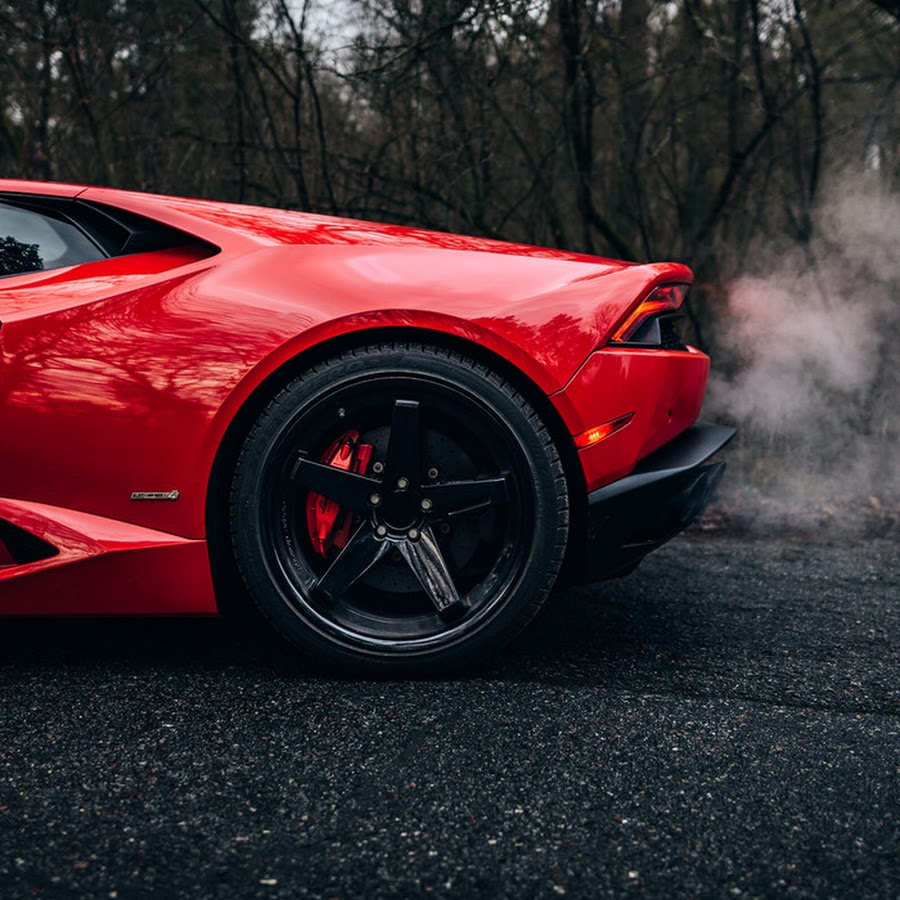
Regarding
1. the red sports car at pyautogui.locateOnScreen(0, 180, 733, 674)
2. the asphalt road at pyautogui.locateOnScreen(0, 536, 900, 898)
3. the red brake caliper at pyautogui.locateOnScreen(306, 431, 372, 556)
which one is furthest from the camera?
the red brake caliper at pyautogui.locateOnScreen(306, 431, 372, 556)

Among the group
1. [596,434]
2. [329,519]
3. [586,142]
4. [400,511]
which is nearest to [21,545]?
[329,519]

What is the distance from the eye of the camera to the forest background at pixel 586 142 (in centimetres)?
526

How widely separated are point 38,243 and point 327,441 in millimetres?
935

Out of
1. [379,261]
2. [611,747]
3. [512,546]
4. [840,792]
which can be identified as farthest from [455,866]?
[379,261]

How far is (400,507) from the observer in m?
2.23

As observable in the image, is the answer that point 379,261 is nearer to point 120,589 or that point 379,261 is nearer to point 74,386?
point 74,386

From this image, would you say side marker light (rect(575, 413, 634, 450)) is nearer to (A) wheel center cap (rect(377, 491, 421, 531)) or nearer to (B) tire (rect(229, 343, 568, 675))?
(B) tire (rect(229, 343, 568, 675))

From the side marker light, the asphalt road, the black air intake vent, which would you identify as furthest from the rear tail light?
the black air intake vent

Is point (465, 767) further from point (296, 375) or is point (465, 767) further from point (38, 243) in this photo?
point (38, 243)

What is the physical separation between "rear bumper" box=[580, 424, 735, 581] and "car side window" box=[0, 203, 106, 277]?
1.44 metres

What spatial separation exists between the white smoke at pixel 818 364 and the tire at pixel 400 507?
10.1ft

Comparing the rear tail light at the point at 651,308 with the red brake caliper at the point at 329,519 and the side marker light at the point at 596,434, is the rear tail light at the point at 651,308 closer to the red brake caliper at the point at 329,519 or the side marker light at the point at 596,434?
the side marker light at the point at 596,434

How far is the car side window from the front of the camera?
7.70 feet

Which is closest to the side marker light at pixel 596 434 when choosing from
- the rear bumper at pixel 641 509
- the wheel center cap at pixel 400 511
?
the rear bumper at pixel 641 509
